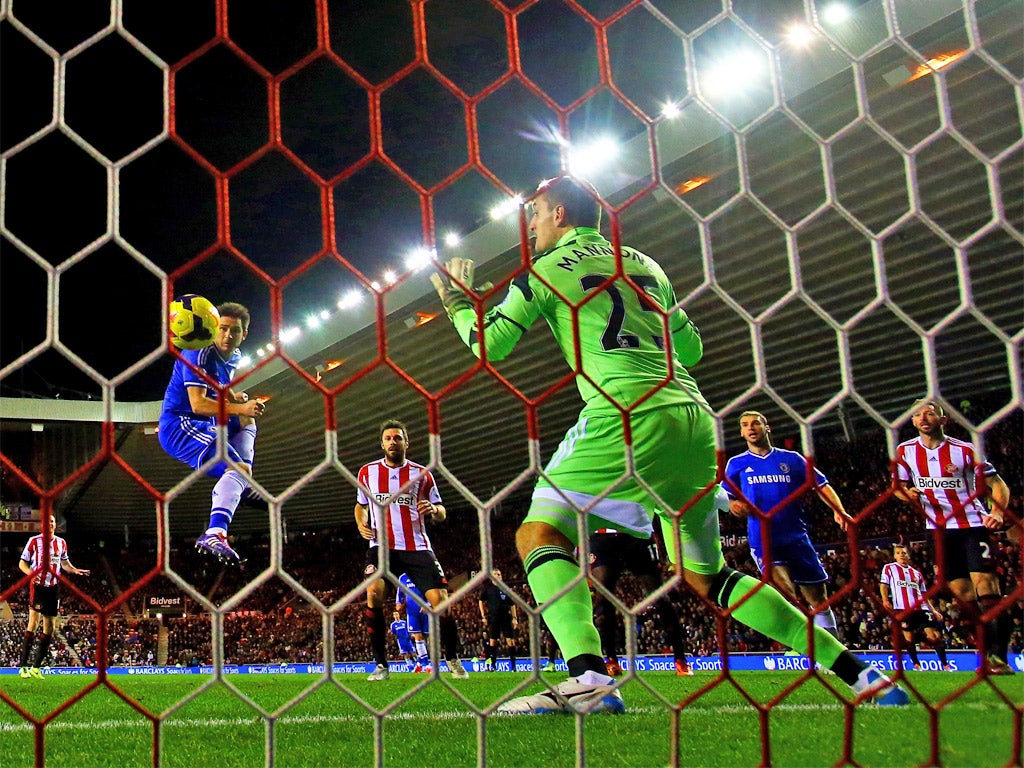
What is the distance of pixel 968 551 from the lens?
525 centimetres

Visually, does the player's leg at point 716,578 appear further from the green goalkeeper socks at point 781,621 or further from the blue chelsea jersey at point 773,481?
the blue chelsea jersey at point 773,481

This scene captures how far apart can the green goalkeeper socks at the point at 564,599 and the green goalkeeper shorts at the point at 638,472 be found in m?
0.10

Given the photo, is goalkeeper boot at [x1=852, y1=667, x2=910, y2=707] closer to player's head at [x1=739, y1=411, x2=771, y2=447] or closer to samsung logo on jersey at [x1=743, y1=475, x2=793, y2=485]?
player's head at [x1=739, y1=411, x2=771, y2=447]

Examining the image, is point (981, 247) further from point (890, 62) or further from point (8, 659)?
point (8, 659)

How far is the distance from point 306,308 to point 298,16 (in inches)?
325

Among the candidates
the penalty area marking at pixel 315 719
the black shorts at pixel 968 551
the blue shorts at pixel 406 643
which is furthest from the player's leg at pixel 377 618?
the black shorts at pixel 968 551

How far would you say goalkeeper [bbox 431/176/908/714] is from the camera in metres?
2.72

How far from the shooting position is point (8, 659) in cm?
2391

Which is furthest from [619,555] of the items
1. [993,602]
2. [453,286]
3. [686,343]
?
[453,286]

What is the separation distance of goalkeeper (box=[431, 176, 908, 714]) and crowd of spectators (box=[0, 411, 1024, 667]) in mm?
4515

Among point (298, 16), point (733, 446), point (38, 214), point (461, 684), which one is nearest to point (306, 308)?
point (38, 214)

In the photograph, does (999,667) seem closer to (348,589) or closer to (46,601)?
(46,601)

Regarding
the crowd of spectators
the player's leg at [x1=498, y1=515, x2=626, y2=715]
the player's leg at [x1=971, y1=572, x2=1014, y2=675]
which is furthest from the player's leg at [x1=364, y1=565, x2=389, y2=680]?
the player's leg at [x1=971, y1=572, x2=1014, y2=675]

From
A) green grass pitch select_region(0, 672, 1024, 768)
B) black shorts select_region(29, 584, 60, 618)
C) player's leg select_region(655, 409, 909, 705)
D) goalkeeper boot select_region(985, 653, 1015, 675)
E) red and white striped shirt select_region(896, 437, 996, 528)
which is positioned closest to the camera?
green grass pitch select_region(0, 672, 1024, 768)
